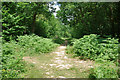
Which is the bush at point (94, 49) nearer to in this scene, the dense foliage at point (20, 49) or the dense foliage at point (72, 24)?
the dense foliage at point (72, 24)

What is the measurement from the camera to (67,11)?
1080 cm

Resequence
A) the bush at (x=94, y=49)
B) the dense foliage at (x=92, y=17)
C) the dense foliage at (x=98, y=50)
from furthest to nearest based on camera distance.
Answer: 1. the dense foliage at (x=92, y=17)
2. the bush at (x=94, y=49)
3. the dense foliage at (x=98, y=50)

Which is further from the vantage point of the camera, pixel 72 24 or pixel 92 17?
pixel 72 24

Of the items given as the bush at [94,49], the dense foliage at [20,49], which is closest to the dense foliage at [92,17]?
the dense foliage at [20,49]

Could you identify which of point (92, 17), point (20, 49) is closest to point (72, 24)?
point (92, 17)

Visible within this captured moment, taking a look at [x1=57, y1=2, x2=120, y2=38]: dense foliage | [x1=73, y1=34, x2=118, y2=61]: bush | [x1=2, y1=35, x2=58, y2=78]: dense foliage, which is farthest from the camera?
[x1=57, y1=2, x2=120, y2=38]: dense foliage

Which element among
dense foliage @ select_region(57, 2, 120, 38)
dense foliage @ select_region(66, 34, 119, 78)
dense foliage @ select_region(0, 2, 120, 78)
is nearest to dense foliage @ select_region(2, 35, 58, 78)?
dense foliage @ select_region(0, 2, 120, 78)

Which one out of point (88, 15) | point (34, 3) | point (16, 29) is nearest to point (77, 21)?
point (88, 15)

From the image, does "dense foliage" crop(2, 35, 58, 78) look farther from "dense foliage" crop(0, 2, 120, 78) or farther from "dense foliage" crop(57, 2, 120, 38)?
"dense foliage" crop(57, 2, 120, 38)

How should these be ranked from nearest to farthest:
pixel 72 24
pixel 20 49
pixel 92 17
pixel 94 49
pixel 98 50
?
pixel 98 50
pixel 94 49
pixel 20 49
pixel 92 17
pixel 72 24

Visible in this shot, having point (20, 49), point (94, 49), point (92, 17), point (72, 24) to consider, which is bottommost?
point (20, 49)

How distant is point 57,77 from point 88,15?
10.1m

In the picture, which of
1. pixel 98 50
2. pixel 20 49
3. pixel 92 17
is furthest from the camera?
pixel 92 17

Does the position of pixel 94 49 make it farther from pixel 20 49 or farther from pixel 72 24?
pixel 72 24
